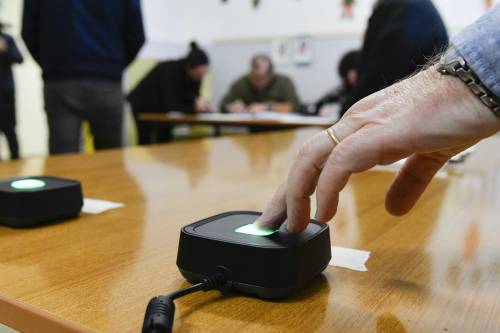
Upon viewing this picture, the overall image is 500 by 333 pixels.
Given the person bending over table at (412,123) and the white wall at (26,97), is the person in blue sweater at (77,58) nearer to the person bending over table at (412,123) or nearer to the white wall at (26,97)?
the person bending over table at (412,123)

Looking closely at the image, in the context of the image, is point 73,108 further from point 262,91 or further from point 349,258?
point 262,91

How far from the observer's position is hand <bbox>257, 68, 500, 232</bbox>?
385mm

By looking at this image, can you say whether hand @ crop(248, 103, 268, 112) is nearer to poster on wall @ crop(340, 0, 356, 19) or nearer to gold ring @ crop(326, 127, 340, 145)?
poster on wall @ crop(340, 0, 356, 19)

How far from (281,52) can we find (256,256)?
548cm

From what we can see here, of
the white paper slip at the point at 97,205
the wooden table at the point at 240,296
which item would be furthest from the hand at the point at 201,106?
the white paper slip at the point at 97,205

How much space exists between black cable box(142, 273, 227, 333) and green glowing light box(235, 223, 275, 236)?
6 cm

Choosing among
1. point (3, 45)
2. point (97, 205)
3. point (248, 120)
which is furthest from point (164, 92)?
point (97, 205)

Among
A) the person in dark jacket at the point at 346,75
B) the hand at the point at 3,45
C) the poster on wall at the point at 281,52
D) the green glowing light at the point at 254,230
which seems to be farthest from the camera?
the poster on wall at the point at 281,52

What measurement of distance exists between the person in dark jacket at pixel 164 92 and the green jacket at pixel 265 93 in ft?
2.34

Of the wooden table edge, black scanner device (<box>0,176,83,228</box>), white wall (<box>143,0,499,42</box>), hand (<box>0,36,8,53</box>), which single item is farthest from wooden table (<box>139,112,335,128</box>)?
the wooden table edge

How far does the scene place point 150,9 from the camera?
5770 mm

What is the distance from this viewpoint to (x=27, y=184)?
0.68 meters

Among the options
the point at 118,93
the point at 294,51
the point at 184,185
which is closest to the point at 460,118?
the point at 184,185

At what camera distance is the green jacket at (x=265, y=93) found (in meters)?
5.37
